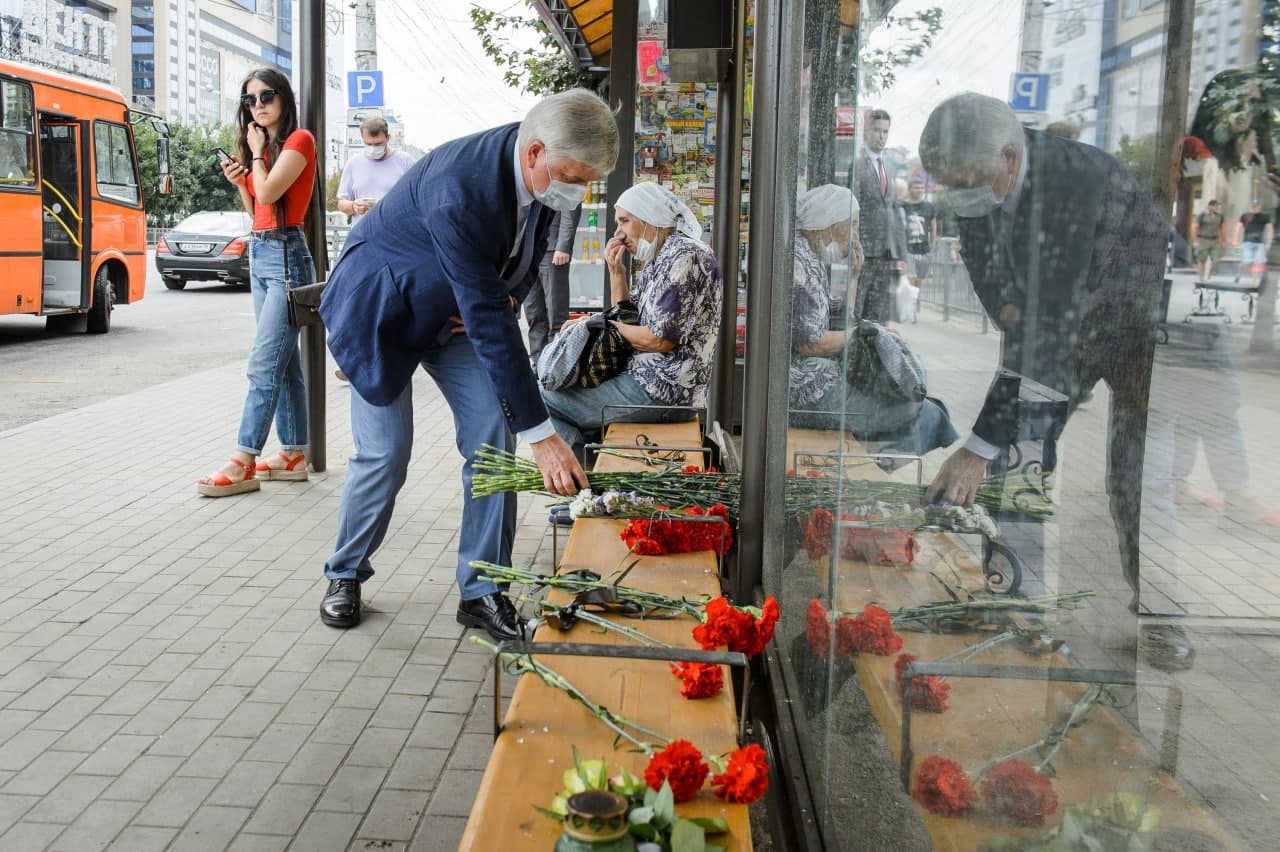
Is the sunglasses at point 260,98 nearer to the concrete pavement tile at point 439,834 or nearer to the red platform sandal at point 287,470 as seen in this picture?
the red platform sandal at point 287,470

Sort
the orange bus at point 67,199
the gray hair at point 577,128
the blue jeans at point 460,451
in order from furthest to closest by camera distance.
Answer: the orange bus at point 67,199 < the blue jeans at point 460,451 < the gray hair at point 577,128

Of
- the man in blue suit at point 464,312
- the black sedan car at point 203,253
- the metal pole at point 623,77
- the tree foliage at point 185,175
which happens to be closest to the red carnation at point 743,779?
the man in blue suit at point 464,312

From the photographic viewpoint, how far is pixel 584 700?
80.7 inches

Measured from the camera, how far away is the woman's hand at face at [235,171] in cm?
582

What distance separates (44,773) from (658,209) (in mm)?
2953

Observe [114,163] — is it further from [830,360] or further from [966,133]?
[966,133]

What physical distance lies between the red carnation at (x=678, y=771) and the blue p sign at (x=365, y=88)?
14.1m

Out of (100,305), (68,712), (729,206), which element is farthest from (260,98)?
(100,305)

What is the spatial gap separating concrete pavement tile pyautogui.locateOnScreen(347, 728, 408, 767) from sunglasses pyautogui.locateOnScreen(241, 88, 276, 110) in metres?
3.59

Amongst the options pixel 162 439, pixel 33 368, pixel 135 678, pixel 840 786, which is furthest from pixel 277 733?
pixel 33 368

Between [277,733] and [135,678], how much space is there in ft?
2.21

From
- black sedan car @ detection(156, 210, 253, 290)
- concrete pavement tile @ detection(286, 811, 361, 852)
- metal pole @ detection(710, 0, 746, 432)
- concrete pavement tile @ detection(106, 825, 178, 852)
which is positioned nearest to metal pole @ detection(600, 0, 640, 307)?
metal pole @ detection(710, 0, 746, 432)

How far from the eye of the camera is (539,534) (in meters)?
5.52

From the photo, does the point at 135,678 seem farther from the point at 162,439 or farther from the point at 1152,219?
the point at 162,439
